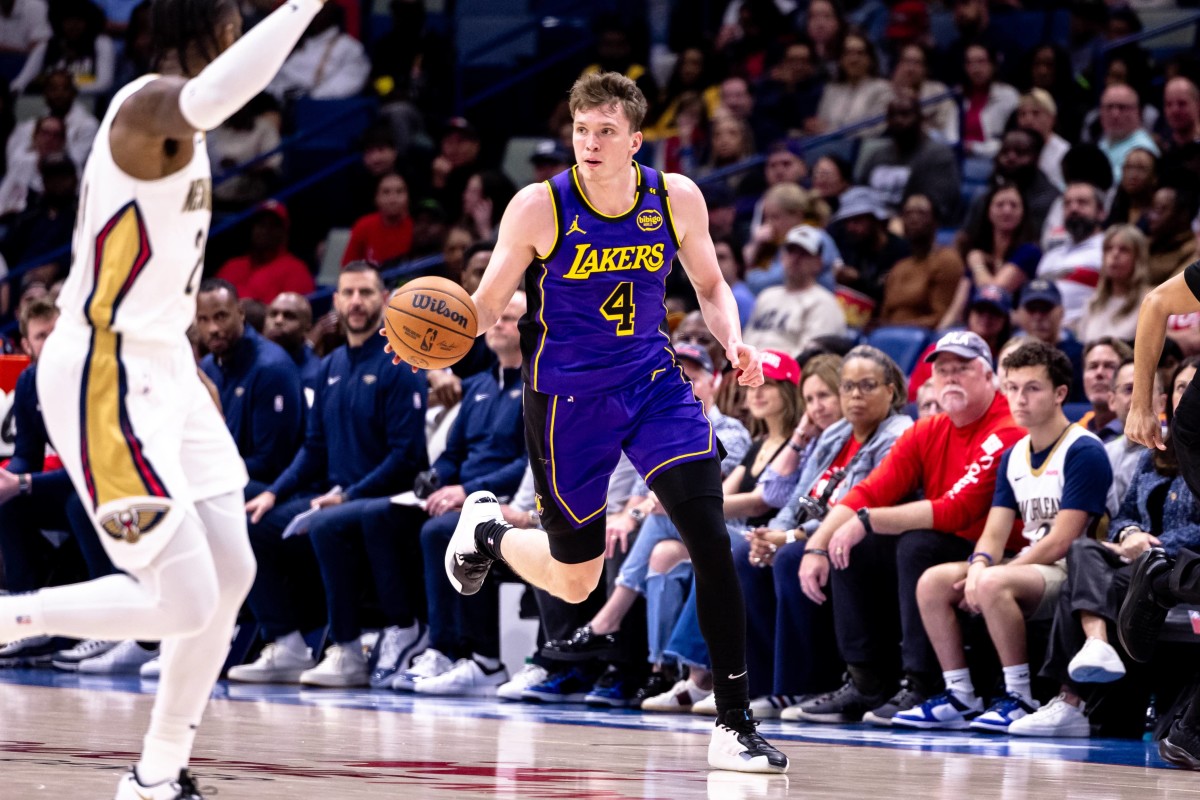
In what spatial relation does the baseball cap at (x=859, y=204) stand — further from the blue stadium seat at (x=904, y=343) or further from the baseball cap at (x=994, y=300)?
the baseball cap at (x=994, y=300)

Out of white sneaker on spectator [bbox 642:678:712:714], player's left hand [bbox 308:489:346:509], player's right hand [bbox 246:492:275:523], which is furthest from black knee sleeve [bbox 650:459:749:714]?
player's right hand [bbox 246:492:275:523]

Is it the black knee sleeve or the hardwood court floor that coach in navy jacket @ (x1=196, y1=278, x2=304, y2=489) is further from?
the black knee sleeve

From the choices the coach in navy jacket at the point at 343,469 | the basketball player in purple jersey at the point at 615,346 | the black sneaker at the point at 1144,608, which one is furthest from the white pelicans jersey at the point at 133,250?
the coach in navy jacket at the point at 343,469

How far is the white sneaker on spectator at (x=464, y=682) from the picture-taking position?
881cm

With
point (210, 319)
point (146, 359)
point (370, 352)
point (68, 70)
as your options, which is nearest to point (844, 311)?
point (370, 352)

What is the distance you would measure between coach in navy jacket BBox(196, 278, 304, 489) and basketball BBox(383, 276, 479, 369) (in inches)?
168

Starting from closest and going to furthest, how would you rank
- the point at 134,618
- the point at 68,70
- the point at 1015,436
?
the point at 134,618 → the point at 1015,436 → the point at 68,70

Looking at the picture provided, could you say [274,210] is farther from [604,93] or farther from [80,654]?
[604,93]

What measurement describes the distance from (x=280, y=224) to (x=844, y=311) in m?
4.80

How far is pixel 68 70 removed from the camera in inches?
647

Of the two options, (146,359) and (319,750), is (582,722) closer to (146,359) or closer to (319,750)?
(319,750)

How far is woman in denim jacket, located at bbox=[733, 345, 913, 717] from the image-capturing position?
25.5 feet

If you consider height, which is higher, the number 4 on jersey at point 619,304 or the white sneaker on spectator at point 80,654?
→ the number 4 on jersey at point 619,304

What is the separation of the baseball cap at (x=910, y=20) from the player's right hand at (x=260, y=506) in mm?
6894
